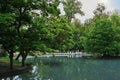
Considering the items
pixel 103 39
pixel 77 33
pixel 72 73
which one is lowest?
pixel 72 73

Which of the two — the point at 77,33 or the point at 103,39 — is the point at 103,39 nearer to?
the point at 103,39

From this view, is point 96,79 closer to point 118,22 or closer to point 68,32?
point 68,32

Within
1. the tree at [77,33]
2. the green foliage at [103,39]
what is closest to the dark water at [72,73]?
the green foliage at [103,39]

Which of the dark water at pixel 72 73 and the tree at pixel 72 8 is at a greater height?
the tree at pixel 72 8

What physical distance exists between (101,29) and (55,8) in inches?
1157

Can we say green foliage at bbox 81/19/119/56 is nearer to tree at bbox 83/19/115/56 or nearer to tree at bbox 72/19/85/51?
tree at bbox 83/19/115/56

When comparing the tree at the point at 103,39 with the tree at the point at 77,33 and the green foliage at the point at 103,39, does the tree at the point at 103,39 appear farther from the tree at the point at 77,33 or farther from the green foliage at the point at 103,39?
the tree at the point at 77,33

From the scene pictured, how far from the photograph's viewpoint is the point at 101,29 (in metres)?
59.2

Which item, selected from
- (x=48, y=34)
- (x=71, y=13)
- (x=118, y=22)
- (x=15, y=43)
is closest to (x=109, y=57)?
(x=118, y=22)

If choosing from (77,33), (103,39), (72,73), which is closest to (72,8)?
(77,33)

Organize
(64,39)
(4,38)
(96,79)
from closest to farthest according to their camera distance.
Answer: (96,79) < (4,38) < (64,39)

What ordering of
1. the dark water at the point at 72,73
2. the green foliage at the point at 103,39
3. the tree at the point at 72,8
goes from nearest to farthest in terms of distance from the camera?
1. the dark water at the point at 72,73
2. the green foliage at the point at 103,39
3. the tree at the point at 72,8

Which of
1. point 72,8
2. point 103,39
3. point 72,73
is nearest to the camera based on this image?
point 72,73

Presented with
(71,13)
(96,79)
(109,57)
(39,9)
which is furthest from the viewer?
(71,13)
